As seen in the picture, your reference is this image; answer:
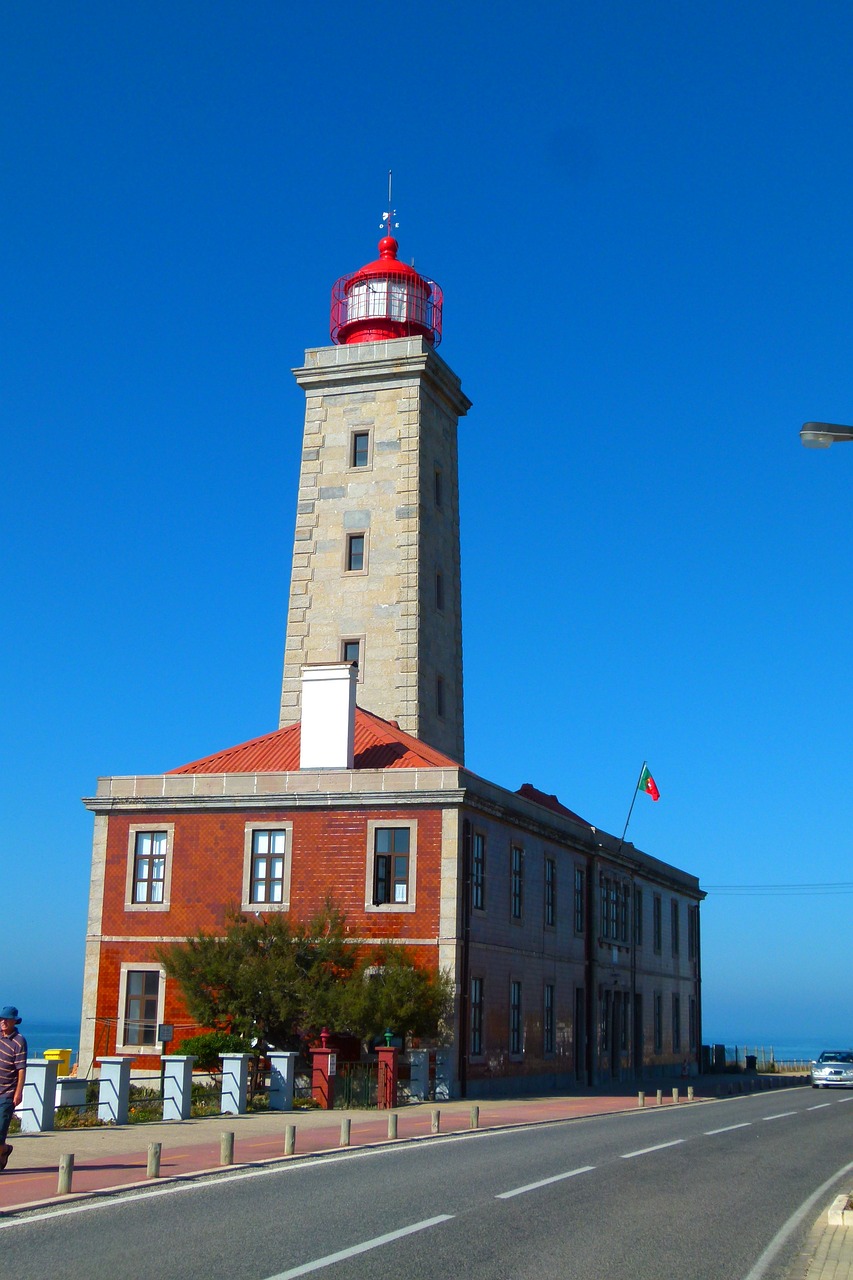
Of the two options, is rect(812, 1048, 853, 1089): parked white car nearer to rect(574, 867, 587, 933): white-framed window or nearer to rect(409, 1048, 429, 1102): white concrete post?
rect(574, 867, 587, 933): white-framed window

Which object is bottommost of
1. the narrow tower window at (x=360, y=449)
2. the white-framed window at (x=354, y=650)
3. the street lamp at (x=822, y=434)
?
the street lamp at (x=822, y=434)

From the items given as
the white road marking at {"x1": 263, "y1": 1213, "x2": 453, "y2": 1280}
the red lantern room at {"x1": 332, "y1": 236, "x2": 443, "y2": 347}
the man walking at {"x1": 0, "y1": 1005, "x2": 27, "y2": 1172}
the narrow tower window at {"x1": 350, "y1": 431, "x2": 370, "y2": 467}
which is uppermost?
the red lantern room at {"x1": 332, "y1": 236, "x2": 443, "y2": 347}

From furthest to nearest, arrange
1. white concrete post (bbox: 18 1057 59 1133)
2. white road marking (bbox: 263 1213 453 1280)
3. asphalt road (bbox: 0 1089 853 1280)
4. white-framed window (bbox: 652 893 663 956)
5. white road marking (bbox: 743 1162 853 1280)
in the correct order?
white-framed window (bbox: 652 893 663 956) → white concrete post (bbox: 18 1057 59 1133) → white road marking (bbox: 743 1162 853 1280) → asphalt road (bbox: 0 1089 853 1280) → white road marking (bbox: 263 1213 453 1280)

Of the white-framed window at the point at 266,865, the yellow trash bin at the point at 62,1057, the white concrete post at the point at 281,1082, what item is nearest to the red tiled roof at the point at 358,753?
the white-framed window at the point at 266,865

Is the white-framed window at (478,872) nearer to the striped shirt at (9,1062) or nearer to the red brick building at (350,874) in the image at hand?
the red brick building at (350,874)

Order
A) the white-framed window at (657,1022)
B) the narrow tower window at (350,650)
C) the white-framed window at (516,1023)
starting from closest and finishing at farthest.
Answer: the white-framed window at (516,1023) < the narrow tower window at (350,650) < the white-framed window at (657,1022)

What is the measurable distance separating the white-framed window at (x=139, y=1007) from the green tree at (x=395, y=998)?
5.49 meters

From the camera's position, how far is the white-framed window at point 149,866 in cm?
3516

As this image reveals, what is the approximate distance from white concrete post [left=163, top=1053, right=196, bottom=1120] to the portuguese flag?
26.2m

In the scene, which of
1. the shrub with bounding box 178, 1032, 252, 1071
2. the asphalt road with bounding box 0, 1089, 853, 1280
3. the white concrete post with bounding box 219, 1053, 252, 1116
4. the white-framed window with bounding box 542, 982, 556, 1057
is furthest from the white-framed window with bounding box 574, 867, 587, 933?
the asphalt road with bounding box 0, 1089, 853, 1280

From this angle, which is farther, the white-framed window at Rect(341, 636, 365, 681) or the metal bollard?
the white-framed window at Rect(341, 636, 365, 681)

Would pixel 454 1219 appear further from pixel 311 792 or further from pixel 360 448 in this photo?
pixel 360 448

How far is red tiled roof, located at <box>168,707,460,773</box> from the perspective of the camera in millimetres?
35406

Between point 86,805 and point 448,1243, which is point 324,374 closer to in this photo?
point 86,805
